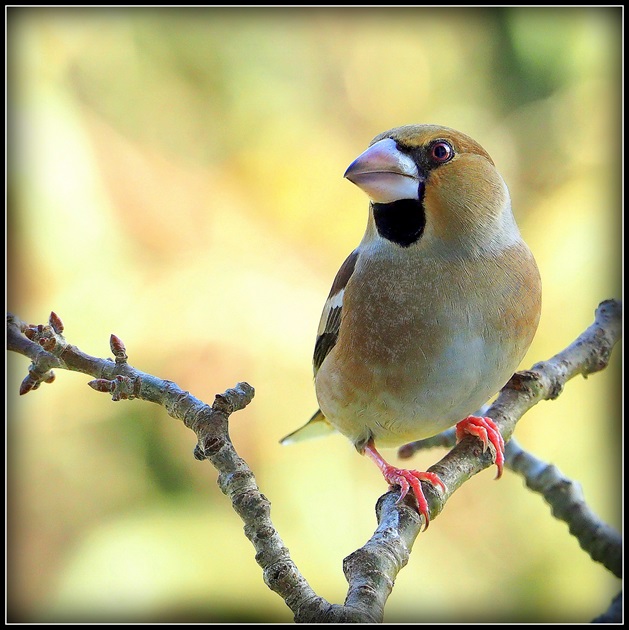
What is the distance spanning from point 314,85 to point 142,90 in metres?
0.69

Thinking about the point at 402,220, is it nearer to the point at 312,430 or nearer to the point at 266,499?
the point at 266,499

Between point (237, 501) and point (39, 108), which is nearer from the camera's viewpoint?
point (237, 501)

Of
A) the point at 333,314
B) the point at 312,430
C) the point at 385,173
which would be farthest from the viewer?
the point at 312,430

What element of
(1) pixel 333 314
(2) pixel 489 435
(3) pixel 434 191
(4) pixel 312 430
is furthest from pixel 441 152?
(4) pixel 312 430

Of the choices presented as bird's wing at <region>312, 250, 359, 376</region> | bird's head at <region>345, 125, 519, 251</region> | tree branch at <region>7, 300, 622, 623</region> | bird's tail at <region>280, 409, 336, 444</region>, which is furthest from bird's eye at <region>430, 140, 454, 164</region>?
bird's tail at <region>280, 409, 336, 444</region>

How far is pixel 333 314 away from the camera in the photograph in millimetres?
1875

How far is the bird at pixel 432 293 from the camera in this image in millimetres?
1599

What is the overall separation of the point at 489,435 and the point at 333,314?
0.47 m

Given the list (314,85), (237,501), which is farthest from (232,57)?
(237,501)

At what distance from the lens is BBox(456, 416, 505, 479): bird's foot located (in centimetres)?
175

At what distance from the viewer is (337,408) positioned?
1.85 metres

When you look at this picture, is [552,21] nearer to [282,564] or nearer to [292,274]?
[292,274]

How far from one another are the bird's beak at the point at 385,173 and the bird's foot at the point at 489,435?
0.56m

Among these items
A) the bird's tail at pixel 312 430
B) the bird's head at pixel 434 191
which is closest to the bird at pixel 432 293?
the bird's head at pixel 434 191
